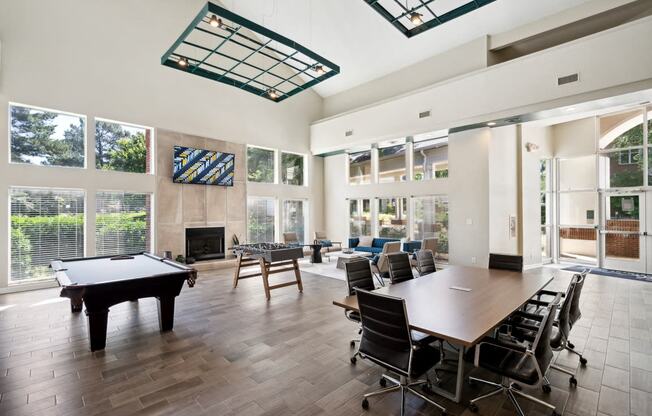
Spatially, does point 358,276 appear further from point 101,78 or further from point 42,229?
point 101,78

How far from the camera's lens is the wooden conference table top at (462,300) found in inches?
92.4

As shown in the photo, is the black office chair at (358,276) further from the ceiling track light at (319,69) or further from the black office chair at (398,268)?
the ceiling track light at (319,69)

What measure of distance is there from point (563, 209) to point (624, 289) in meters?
4.21

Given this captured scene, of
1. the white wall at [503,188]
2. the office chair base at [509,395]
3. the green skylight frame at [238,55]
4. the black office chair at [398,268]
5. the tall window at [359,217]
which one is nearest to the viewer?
the office chair base at [509,395]

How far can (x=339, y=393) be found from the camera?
277 centimetres

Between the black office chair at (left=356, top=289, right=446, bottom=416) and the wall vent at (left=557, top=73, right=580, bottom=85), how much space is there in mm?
6429

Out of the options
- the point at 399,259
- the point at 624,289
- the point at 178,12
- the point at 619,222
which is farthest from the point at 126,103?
the point at 619,222

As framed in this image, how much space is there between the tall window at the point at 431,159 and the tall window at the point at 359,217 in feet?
7.11

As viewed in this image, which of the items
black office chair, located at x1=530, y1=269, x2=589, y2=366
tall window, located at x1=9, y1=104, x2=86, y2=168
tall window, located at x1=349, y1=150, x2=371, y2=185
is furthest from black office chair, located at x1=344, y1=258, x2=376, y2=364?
tall window, located at x1=349, y1=150, x2=371, y2=185

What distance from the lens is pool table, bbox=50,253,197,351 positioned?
3508 millimetres

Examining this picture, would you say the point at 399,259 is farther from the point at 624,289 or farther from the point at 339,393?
the point at 624,289

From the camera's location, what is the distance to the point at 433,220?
9398 millimetres

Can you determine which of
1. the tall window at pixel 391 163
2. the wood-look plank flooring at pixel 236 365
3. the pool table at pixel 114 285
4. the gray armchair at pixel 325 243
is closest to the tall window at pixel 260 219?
the gray armchair at pixel 325 243

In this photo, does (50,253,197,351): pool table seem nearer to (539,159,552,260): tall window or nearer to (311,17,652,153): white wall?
(311,17,652,153): white wall
